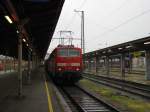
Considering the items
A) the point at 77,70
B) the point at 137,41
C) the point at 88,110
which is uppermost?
the point at 137,41

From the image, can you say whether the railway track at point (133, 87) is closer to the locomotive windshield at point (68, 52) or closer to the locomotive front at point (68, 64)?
the locomotive front at point (68, 64)

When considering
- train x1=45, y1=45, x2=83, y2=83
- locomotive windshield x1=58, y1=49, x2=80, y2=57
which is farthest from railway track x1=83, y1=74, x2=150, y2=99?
locomotive windshield x1=58, y1=49, x2=80, y2=57

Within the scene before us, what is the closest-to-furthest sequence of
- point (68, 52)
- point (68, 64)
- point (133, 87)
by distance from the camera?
point (133, 87) < point (68, 64) < point (68, 52)

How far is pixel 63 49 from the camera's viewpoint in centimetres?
3009

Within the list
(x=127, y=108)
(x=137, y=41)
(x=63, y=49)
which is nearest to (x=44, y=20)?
(x=63, y=49)

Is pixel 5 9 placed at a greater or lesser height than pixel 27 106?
greater

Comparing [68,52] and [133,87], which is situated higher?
[68,52]

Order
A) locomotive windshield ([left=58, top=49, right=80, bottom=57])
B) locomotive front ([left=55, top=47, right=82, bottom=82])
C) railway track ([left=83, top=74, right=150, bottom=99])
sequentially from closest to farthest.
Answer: railway track ([left=83, top=74, right=150, bottom=99])
locomotive front ([left=55, top=47, right=82, bottom=82])
locomotive windshield ([left=58, top=49, right=80, bottom=57])

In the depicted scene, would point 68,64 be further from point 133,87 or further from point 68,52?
point 133,87

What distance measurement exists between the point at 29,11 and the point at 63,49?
8.52 meters

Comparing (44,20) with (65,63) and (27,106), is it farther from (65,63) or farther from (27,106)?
(27,106)

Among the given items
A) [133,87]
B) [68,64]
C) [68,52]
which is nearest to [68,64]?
[68,64]

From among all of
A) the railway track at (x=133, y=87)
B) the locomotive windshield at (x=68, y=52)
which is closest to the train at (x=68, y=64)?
the locomotive windshield at (x=68, y=52)

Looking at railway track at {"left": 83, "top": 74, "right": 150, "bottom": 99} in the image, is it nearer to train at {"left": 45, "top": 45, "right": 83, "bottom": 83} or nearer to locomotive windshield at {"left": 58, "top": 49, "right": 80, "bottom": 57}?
train at {"left": 45, "top": 45, "right": 83, "bottom": 83}
